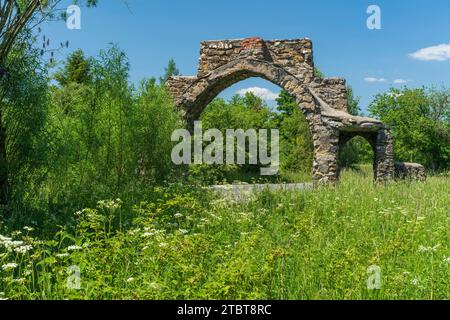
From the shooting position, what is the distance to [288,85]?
15.7m

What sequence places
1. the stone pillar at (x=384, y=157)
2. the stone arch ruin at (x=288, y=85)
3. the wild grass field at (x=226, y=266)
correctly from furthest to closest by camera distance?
the stone pillar at (x=384, y=157) → the stone arch ruin at (x=288, y=85) → the wild grass field at (x=226, y=266)

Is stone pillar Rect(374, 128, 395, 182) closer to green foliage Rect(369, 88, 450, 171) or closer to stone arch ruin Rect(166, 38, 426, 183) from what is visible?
stone arch ruin Rect(166, 38, 426, 183)

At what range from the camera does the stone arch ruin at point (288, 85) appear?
15.6 metres

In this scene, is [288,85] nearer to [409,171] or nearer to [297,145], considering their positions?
[409,171]

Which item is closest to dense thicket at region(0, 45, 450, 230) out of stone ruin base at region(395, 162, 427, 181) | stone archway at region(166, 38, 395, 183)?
stone archway at region(166, 38, 395, 183)

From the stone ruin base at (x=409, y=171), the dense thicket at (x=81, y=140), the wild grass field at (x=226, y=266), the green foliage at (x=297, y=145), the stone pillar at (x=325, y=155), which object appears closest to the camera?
the wild grass field at (x=226, y=266)

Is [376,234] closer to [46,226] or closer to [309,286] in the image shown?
[309,286]

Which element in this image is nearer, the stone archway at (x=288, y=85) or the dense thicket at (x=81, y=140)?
the dense thicket at (x=81, y=140)

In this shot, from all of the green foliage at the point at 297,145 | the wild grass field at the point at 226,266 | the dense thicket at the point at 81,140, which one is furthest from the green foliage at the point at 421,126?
the wild grass field at the point at 226,266

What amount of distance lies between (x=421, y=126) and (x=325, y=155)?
19.9m

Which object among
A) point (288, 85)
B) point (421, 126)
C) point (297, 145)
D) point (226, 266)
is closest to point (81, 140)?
point (288, 85)

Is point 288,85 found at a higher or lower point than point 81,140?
higher

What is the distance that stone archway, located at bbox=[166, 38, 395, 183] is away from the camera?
15578 mm

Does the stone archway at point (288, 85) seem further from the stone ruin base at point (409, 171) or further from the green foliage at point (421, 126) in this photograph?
the green foliage at point (421, 126)
